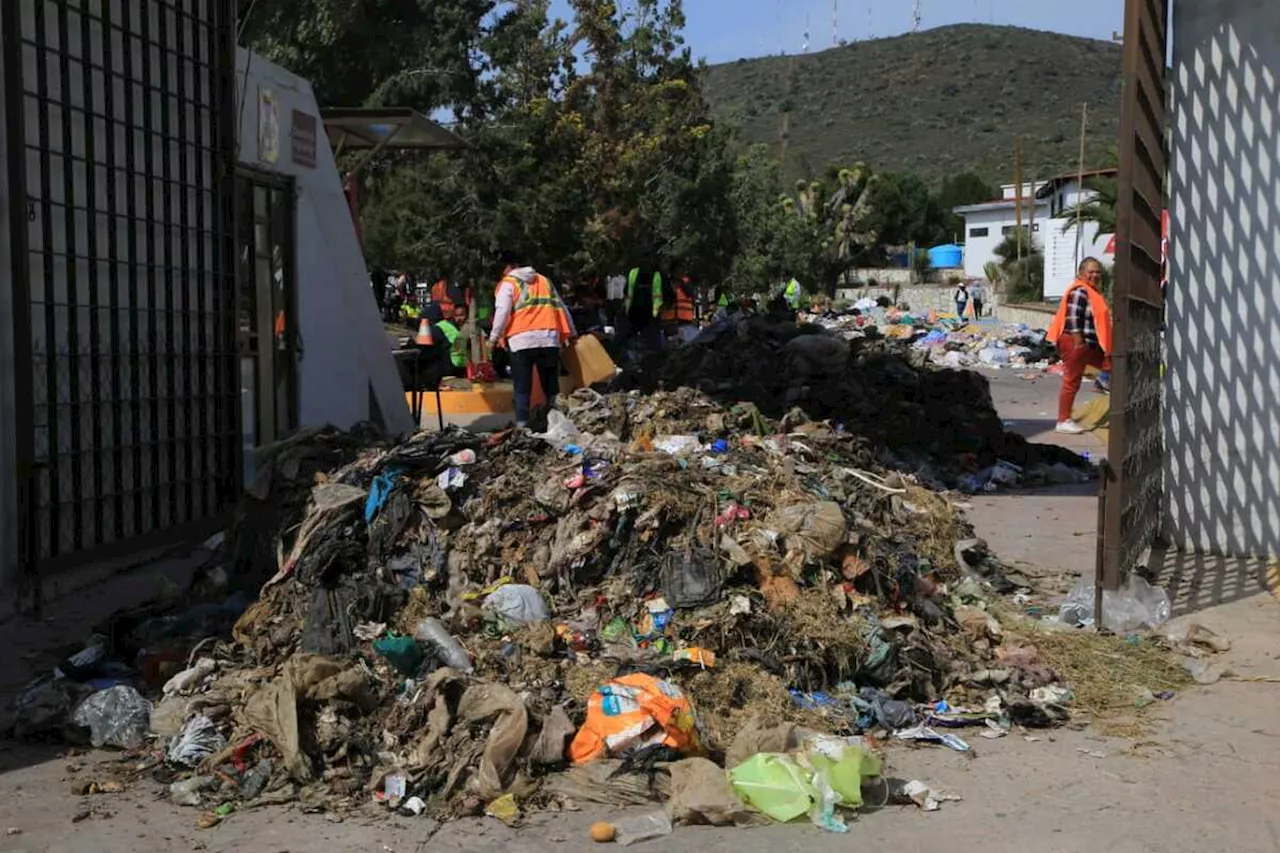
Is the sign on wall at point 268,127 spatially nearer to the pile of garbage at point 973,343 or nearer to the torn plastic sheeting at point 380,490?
the torn plastic sheeting at point 380,490

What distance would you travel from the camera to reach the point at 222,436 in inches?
334

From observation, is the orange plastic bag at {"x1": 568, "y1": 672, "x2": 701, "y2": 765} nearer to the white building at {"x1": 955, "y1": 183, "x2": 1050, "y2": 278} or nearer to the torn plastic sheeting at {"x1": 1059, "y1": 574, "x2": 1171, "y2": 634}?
the torn plastic sheeting at {"x1": 1059, "y1": 574, "x2": 1171, "y2": 634}

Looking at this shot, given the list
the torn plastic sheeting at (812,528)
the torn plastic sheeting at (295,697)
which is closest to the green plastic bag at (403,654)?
the torn plastic sheeting at (295,697)

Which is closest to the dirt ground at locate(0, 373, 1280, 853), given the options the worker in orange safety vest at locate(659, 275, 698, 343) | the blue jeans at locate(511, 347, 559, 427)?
the blue jeans at locate(511, 347, 559, 427)

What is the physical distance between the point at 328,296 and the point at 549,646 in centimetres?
604

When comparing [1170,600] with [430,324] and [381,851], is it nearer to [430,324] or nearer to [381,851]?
[381,851]

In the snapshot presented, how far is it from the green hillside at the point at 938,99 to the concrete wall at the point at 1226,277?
76526mm

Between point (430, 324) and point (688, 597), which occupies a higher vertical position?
point (430, 324)

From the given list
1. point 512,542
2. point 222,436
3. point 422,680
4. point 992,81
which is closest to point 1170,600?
point 512,542

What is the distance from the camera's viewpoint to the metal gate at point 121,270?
21.5 feet

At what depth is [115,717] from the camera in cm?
486

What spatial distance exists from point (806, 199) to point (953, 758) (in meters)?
63.2

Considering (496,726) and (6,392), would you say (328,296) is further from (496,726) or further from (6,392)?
(496,726)

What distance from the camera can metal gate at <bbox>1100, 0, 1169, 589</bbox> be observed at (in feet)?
19.1
